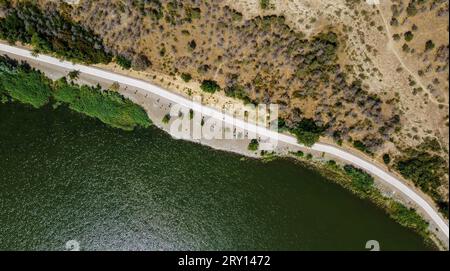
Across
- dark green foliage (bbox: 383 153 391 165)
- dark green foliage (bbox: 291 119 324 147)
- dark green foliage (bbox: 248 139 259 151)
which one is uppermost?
dark green foliage (bbox: 291 119 324 147)

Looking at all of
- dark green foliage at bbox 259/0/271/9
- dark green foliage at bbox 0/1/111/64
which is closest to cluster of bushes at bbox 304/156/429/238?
dark green foliage at bbox 259/0/271/9

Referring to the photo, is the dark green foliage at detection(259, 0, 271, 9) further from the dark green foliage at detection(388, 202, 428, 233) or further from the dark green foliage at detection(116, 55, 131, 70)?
the dark green foliage at detection(388, 202, 428, 233)

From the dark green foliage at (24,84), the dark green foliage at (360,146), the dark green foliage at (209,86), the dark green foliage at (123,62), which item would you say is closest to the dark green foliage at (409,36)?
the dark green foliage at (360,146)

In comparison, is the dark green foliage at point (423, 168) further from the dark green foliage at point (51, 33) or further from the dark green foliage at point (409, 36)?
the dark green foliage at point (51, 33)

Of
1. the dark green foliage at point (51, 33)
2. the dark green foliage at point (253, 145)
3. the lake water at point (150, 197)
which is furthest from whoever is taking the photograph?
the dark green foliage at point (253, 145)

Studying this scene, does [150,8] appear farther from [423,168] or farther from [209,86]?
[423,168]
